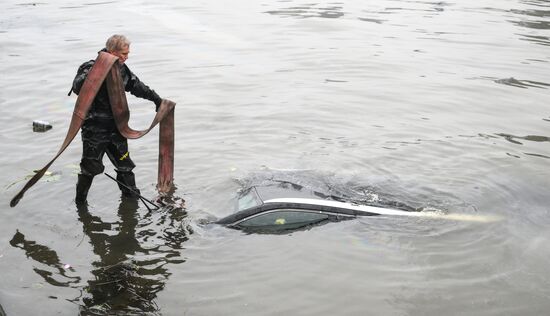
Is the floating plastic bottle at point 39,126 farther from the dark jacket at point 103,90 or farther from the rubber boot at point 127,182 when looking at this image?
the dark jacket at point 103,90

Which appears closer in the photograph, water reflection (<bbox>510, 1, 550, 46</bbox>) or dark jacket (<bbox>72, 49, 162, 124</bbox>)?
dark jacket (<bbox>72, 49, 162, 124</bbox>)

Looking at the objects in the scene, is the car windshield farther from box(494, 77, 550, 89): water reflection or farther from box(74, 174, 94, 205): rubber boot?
box(494, 77, 550, 89): water reflection

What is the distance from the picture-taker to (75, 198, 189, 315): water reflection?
18.9 ft

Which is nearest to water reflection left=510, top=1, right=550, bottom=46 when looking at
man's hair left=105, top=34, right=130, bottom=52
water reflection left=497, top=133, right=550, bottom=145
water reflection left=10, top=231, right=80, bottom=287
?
water reflection left=497, top=133, right=550, bottom=145

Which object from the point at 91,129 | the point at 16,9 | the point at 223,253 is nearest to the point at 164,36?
the point at 16,9

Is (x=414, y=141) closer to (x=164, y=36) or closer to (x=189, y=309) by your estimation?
(x=189, y=309)

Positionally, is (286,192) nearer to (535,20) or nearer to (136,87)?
(136,87)

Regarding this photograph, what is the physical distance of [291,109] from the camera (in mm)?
11828

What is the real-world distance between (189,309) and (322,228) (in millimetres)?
1915

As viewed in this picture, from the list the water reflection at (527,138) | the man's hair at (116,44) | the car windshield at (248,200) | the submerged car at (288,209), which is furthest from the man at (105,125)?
the water reflection at (527,138)

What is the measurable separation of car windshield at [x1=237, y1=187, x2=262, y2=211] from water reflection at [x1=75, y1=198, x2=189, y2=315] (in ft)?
2.52

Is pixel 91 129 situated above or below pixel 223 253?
above

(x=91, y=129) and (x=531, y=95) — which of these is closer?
(x=91, y=129)

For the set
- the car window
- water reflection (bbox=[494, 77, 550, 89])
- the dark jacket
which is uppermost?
the dark jacket
